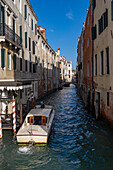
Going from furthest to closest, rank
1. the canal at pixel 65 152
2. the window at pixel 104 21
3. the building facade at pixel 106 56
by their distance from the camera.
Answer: the window at pixel 104 21
the building facade at pixel 106 56
the canal at pixel 65 152

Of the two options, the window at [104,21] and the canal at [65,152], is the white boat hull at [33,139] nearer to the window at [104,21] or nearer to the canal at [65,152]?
the canal at [65,152]

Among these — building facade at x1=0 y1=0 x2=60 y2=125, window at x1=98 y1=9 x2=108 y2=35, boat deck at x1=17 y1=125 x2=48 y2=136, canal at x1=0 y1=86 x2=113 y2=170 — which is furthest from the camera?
building facade at x1=0 y1=0 x2=60 y2=125

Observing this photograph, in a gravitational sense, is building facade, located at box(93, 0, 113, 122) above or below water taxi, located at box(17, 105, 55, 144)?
above

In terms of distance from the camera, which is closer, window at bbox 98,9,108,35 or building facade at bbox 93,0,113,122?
building facade at bbox 93,0,113,122

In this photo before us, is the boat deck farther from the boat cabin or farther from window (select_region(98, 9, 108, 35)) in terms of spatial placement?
window (select_region(98, 9, 108, 35))

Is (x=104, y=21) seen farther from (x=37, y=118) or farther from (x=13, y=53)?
(x=37, y=118)

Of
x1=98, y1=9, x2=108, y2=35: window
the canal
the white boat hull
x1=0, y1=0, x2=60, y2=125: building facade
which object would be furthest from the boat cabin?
x1=98, y1=9, x2=108, y2=35: window

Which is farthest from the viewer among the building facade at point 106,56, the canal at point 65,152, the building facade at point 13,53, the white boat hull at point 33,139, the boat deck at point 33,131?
the building facade at point 13,53

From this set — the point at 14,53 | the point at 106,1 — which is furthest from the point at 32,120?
the point at 106,1

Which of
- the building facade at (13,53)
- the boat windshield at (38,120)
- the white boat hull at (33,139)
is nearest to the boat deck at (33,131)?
the white boat hull at (33,139)

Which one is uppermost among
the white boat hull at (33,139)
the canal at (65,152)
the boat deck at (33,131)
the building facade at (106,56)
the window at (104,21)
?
the window at (104,21)

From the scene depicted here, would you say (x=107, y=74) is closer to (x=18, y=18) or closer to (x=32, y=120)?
(x=32, y=120)

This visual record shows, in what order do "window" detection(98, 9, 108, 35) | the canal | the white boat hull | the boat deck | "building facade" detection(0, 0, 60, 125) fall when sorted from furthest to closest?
"building facade" detection(0, 0, 60, 125)
"window" detection(98, 9, 108, 35)
the boat deck
the white boat hull
the canal

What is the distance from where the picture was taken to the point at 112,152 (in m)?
8.66
